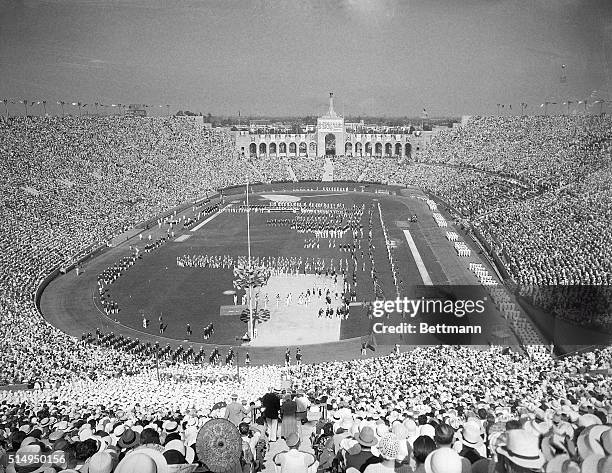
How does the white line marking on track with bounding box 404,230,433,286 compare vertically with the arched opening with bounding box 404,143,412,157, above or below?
below

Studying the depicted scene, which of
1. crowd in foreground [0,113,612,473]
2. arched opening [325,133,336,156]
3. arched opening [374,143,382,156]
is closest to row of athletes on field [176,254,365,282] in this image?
crowd in foreground [0,113,612,473]

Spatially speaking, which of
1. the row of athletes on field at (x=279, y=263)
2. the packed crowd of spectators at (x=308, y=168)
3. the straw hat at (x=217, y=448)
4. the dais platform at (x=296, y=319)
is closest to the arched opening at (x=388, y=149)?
the packed crowd of spectators at (x=308, y=168)

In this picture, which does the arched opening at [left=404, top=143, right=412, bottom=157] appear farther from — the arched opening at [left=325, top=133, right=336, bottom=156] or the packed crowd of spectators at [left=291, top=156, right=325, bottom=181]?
the packed crowd of spectators at [left=291, top=156, right=325, bottom=181]

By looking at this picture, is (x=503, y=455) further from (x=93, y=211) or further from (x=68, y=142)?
(x=68, y=142)

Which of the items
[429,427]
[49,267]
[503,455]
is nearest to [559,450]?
[503,455]

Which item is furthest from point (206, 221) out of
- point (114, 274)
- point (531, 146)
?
point (531, 146)

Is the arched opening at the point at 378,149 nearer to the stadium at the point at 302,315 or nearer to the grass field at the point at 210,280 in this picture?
the stadium at the point at 302,315

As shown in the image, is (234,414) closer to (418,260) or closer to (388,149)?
(418,260)
